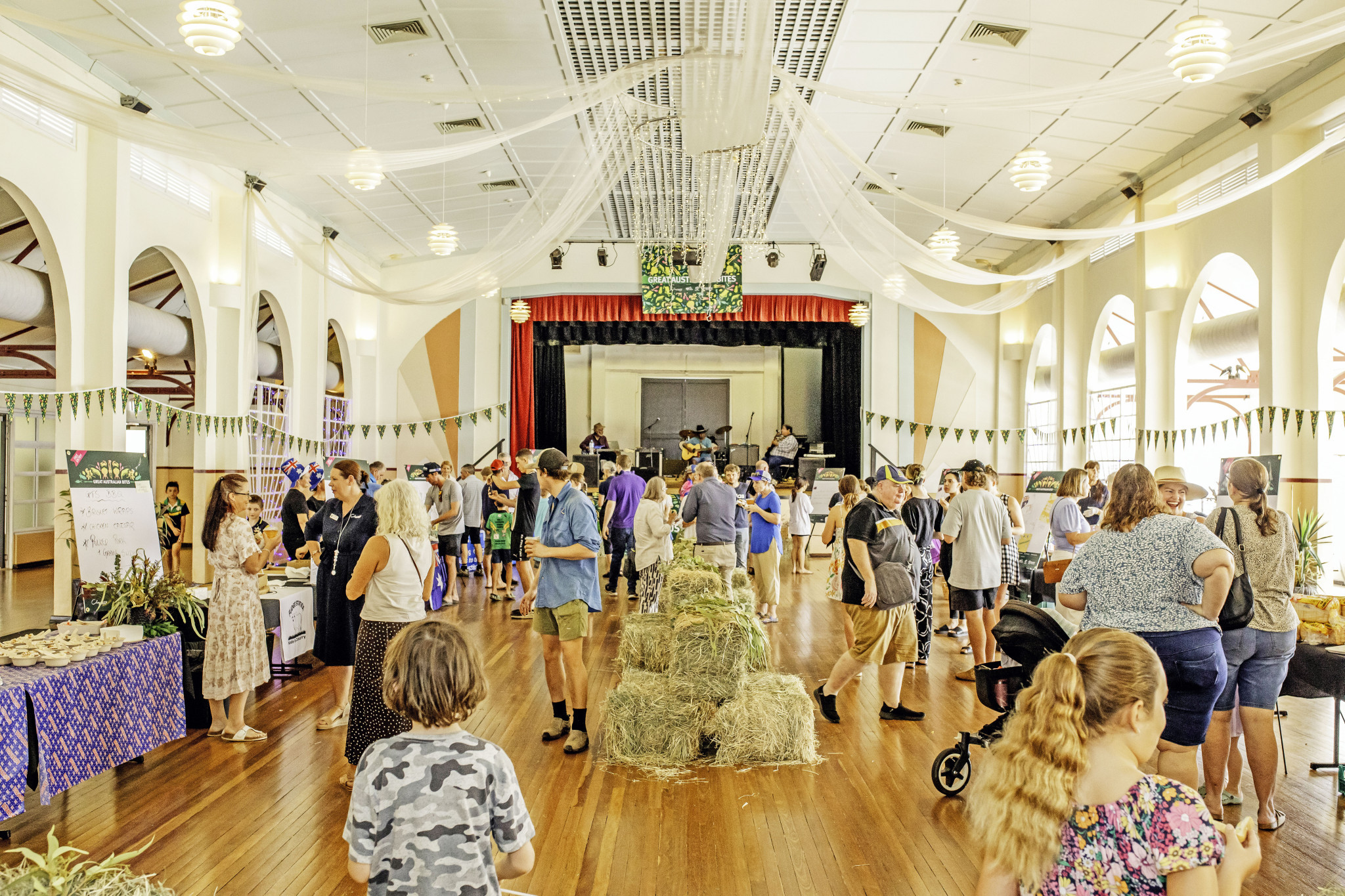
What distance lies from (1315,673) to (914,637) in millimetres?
1732

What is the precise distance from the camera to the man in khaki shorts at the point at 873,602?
466 cm

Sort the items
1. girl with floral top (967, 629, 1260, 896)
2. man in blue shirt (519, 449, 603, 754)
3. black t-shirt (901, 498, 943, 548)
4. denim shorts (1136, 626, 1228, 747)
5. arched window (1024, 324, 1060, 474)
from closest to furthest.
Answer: girl with floral top (967, 629, 1260, 896) → denim shorts (1136, 626, 1228, 747) → man in blue shirt (519, 449, 603, 754) → black t-shirt (901, 498, 943, 548) → arched window (1024, 324, 1060, 474)

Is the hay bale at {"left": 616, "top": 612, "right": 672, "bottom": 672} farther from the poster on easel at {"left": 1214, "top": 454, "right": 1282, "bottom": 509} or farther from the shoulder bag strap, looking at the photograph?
the poster on easel at {"left": 1214, "top": 454, "right": 1282, "bottom": 509}

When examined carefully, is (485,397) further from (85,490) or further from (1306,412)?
(1306,412)

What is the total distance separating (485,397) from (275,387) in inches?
152

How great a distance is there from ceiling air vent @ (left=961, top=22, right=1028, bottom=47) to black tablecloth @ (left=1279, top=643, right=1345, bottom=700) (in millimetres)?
5319

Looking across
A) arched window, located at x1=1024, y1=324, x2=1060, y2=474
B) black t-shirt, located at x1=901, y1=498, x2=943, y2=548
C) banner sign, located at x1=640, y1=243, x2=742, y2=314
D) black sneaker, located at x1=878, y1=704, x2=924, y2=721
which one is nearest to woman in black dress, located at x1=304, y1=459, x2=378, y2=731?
black sneaker, located at x1=878, y1=704, x2=924, y2=721

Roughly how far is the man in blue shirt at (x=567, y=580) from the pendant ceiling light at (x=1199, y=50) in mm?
3587

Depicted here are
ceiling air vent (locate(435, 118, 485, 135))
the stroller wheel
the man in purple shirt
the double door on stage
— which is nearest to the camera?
the stroller wheel

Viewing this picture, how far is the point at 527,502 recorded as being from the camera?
8.05 meters

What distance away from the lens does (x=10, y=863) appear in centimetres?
308

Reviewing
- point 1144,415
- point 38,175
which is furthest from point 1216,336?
point 38,175

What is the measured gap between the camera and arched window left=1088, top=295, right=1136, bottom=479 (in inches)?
→ 445

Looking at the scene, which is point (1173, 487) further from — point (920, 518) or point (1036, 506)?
point (1036, 506)
